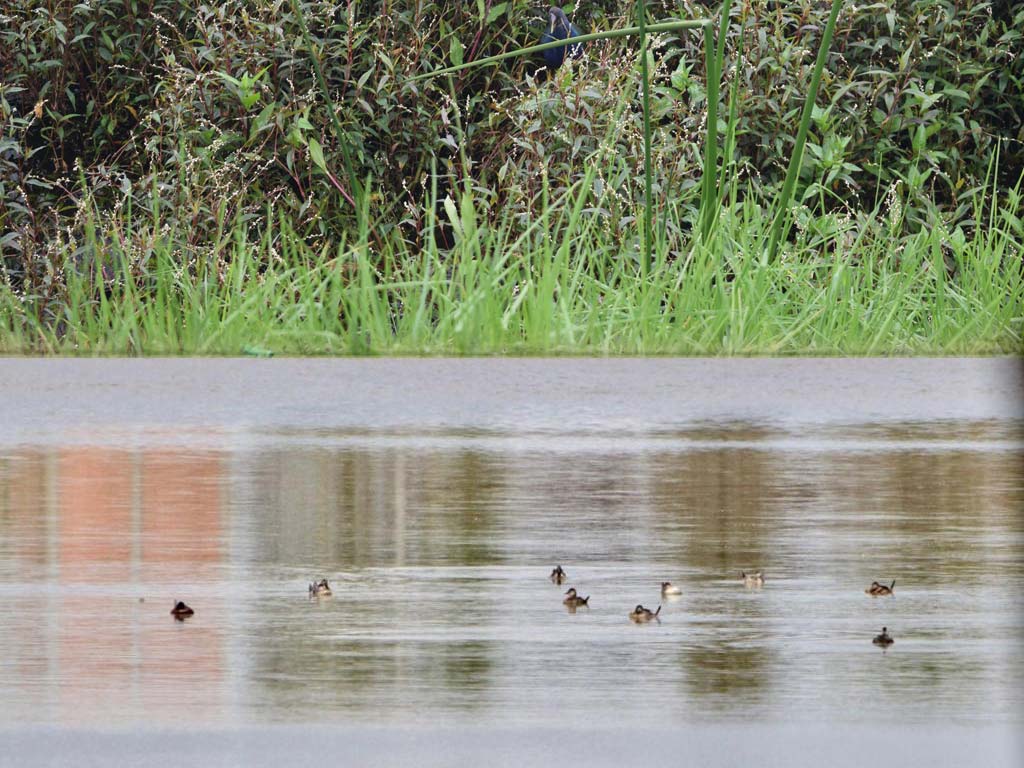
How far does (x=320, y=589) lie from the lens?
423 cm

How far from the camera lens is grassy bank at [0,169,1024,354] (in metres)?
8.12

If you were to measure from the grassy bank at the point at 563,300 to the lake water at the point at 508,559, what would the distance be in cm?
66

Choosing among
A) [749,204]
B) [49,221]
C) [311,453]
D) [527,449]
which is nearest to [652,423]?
[527,449]

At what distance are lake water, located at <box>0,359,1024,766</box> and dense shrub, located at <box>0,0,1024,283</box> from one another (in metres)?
2.59

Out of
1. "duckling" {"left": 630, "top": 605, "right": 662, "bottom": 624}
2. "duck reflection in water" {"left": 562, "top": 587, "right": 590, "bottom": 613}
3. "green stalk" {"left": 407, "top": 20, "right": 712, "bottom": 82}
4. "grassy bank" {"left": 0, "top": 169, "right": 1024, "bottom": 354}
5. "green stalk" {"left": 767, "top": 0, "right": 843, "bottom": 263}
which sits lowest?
"duckling" {"left": 630, "top": 605, "right": 662, "bottom": 624}

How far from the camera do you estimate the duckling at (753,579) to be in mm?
4332

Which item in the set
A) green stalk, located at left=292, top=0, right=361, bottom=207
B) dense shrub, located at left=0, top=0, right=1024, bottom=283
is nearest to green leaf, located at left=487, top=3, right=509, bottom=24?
dense shrub, located at left=0, top=0, right=1024, bottom=283

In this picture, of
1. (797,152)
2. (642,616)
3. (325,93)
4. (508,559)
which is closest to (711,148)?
(797,152)

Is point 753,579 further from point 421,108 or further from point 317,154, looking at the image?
point 421,108

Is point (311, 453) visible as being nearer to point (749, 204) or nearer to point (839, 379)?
point (839, 379)

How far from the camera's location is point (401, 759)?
313 centimetres

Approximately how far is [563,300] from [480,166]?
7.46 feet

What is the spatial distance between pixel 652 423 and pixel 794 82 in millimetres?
4179

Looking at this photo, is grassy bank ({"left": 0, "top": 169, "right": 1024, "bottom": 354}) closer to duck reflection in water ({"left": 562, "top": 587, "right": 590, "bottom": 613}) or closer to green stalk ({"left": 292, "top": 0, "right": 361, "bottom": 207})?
green stalk ({"left": 292, "top": 0, "right": 361, "bottom": 207})
